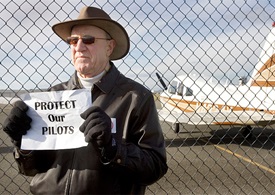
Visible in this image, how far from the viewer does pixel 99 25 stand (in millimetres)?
2027

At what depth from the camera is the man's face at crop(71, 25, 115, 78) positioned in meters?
1.97

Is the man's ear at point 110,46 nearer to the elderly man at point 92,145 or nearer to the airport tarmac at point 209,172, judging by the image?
the elderly man at point 92,145

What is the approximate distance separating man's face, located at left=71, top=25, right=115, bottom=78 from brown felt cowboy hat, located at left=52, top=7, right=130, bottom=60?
0.04 metres

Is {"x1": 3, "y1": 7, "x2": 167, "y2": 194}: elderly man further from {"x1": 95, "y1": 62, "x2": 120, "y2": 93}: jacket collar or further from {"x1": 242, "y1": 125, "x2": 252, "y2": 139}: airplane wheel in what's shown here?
{"x1": 242, "y1": 125, "x2": 252, "y2": 139}: airplane wheel

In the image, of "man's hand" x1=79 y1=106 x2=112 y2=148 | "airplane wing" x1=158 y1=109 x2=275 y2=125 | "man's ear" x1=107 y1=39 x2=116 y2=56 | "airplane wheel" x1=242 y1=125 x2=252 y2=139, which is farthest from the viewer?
"airplane wheel" x1=242 y1=125 x2=252 y2=139

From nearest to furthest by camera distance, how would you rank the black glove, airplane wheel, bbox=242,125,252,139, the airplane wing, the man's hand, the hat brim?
the man's hand → the black glove → the hat brim → the airplane wing → airplane wheel, bbox=242,125,252,139

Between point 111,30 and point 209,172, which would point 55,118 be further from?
point 209,172

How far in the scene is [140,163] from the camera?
1.88 metres

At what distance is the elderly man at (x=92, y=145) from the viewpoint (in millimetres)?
1903

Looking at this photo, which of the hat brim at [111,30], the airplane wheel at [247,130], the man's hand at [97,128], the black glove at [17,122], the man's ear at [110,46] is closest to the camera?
the man's hand at [97,128]

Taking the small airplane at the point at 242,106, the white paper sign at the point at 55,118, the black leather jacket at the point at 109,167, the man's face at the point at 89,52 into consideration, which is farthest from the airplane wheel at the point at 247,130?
the white paper sign at the point at 55,118

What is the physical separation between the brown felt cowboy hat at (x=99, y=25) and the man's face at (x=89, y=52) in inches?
1.5

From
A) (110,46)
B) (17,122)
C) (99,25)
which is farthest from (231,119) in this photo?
(17,122)

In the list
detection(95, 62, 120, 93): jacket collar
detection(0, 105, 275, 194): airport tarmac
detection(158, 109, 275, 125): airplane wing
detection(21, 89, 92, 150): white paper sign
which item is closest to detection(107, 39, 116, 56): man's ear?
detection(95, 62, 120, 93): jacket collar
